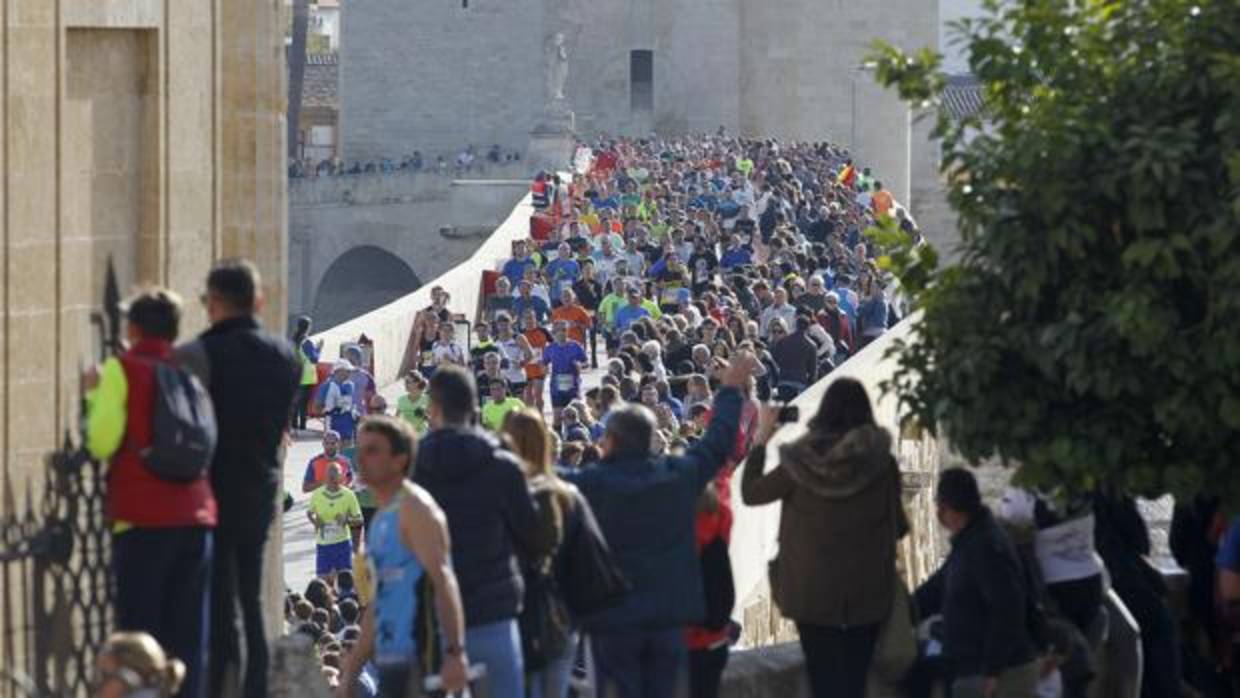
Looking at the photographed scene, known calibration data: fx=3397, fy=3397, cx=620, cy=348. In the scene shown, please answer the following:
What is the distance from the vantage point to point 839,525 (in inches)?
390

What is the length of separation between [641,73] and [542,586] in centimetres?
6289

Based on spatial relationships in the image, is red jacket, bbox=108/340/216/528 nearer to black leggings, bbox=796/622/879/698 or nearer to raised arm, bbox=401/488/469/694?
raised arm, bbox=401/488/469/694

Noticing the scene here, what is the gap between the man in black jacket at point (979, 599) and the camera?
9828mm

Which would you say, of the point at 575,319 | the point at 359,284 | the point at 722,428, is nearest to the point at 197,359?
the point at 722,428

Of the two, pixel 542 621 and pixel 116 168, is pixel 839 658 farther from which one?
pixel 116 168

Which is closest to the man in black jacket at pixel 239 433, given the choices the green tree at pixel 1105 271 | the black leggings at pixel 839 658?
the black leggings at pixel 839 658

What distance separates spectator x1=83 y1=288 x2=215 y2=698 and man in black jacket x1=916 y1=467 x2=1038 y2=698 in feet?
7.65

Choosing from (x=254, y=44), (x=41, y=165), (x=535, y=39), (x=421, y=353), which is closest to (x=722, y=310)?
(x=421, y=353)

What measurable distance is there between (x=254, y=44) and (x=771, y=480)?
2711mm

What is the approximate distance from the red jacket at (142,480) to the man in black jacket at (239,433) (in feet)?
0.84

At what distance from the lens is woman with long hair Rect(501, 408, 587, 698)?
937 centimetres

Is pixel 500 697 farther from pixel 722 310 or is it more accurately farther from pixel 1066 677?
pixel 722 310

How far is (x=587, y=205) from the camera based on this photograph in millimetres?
38875

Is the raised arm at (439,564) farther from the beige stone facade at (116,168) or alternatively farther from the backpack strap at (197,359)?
the beige stone facade at (116,168)
